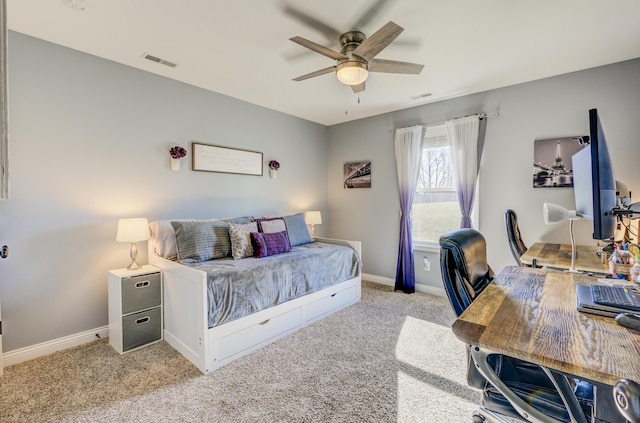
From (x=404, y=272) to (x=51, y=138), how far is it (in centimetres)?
399

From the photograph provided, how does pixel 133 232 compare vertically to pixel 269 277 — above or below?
above

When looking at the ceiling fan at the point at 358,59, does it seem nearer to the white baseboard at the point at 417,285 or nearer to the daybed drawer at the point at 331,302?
the daybed drawer at the point at 331,302

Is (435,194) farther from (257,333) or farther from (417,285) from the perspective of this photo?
(257,333)

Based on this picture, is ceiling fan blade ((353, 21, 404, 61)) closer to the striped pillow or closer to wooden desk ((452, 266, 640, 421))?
wooden desk ((452, 266, 640, 421))

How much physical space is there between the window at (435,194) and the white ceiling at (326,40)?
83cm

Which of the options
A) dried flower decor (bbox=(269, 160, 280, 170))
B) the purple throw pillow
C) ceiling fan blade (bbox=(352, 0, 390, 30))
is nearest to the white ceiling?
ceiling fan blade (bbox=(352, 0, 390, 30))

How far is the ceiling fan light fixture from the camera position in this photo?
2.18 meters

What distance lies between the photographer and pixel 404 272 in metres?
3.95

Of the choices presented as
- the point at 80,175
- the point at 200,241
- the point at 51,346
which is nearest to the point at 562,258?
the point at 200,241

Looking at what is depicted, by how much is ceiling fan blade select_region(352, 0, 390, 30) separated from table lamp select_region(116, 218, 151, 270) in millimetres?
2415

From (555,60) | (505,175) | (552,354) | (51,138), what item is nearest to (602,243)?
(505,175)

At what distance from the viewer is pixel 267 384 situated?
2.00 metres

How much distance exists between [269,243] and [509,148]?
2.88 meters

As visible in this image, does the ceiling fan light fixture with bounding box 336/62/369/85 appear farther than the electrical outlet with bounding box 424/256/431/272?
No
